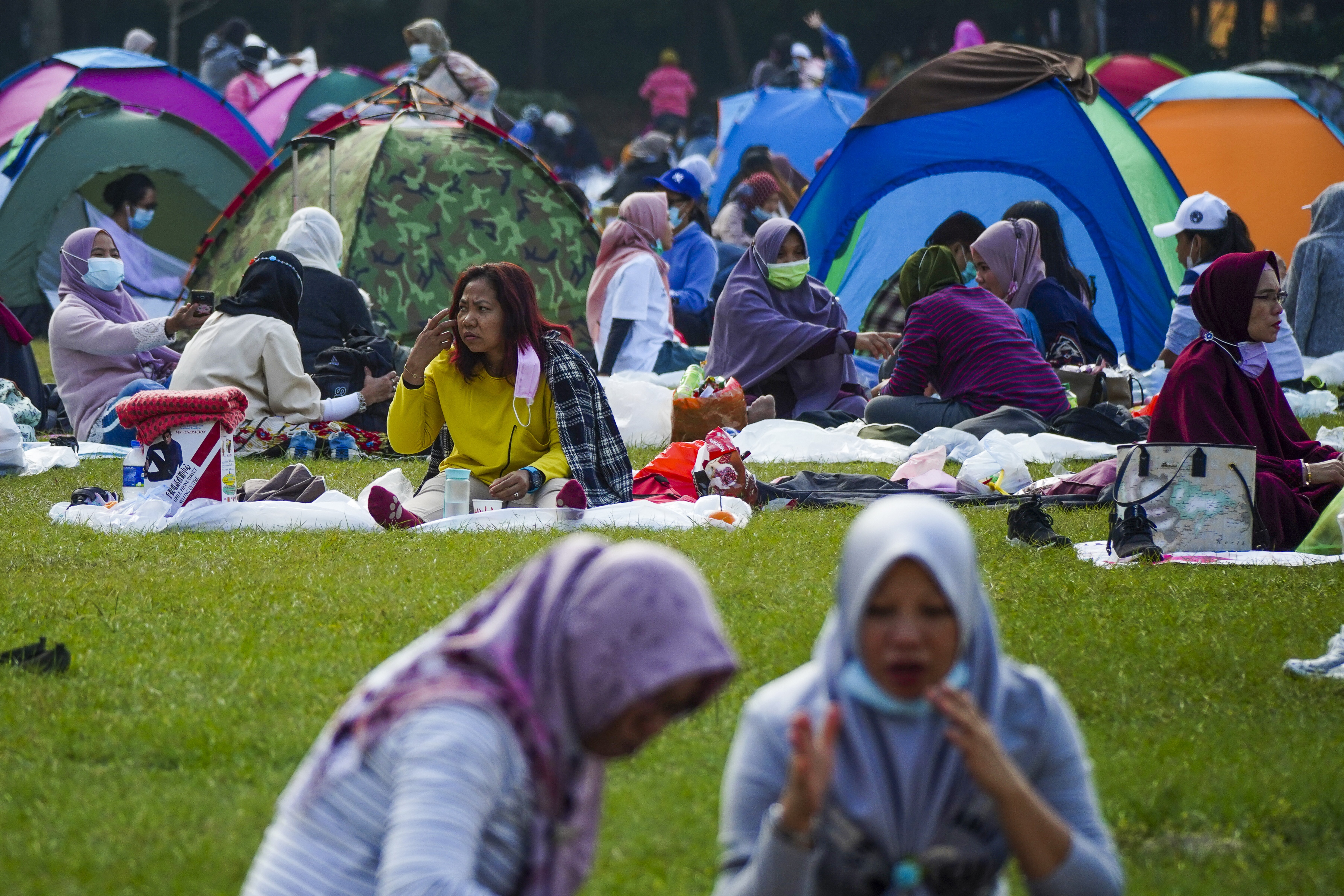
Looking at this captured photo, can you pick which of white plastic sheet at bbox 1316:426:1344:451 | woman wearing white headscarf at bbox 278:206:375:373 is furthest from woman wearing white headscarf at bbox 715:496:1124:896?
woman wearing white headscarf at bbox 278:206:375:373

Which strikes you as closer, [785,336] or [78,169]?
[785,336]

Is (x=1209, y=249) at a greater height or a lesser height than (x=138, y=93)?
lesser

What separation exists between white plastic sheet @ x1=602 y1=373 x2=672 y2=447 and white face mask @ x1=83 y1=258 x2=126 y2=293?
290 centimetres

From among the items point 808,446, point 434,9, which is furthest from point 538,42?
point 808,446

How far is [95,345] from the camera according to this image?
322 inches

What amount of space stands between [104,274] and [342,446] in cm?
182

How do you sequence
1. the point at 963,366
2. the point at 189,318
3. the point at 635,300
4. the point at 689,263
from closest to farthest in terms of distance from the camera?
the point at 189,318 → the point at 963,366 → the point at 635,300 → the point at 689,263

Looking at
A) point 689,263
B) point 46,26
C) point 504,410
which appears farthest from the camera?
point 46,26

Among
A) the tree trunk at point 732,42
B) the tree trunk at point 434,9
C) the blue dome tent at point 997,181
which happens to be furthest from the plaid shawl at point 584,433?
the tree trunk at point 732,42

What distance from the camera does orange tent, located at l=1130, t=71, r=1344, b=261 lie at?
44.8ft

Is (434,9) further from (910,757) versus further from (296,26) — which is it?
(910,757)

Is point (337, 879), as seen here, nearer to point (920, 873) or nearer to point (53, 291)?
point (920, 873)

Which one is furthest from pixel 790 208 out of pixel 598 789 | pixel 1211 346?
pixel 598 789

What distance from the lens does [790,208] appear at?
53.1 feet
